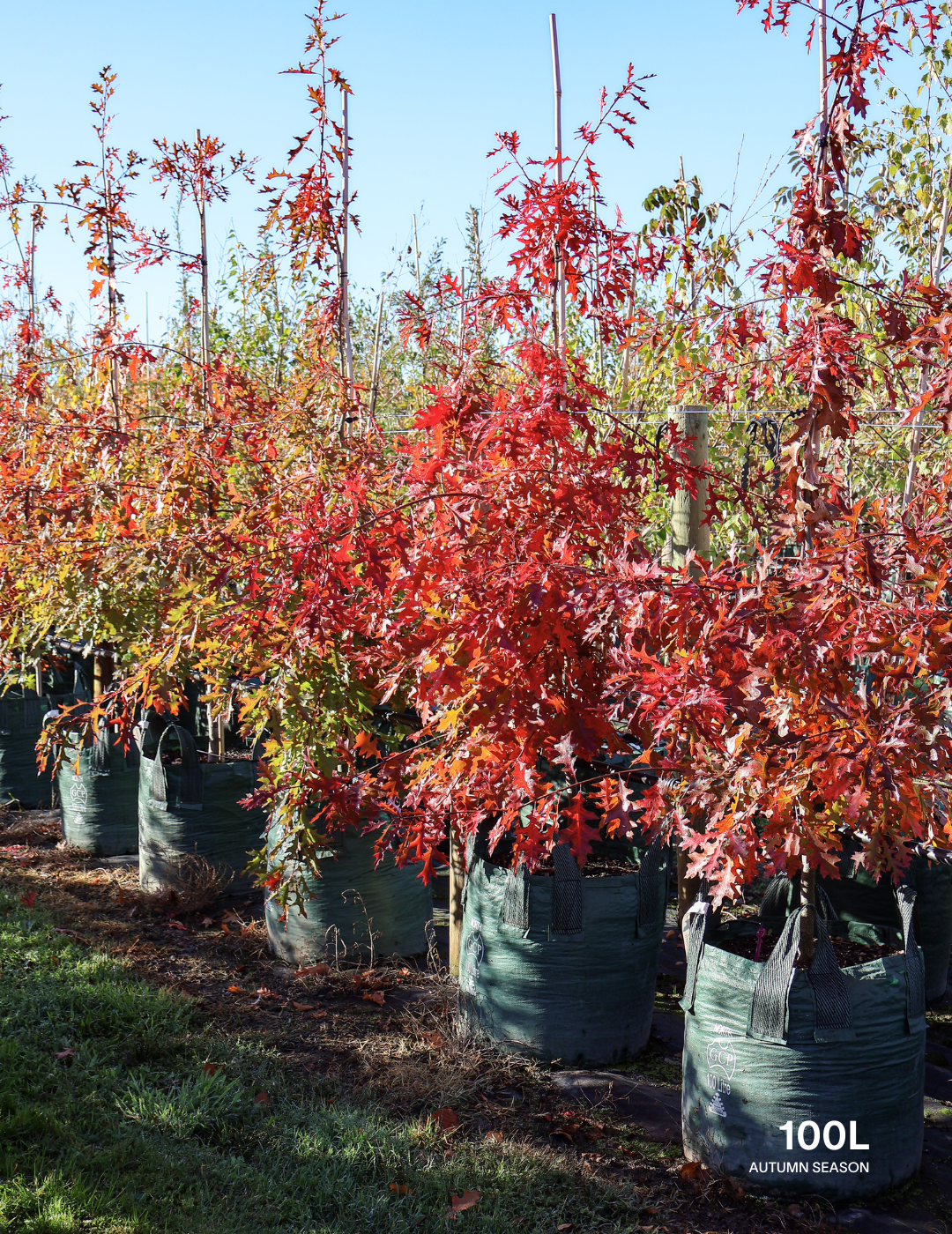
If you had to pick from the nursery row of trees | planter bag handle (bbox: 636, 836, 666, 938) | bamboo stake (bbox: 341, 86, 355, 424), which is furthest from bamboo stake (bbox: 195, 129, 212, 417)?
planter bag handle (bbox: 636, 836, 666, 938)

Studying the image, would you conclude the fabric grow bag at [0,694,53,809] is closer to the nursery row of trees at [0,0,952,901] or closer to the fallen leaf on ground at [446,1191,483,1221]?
the nursery row of trees at [0,0,952,901]

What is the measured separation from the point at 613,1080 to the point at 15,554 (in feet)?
11.7

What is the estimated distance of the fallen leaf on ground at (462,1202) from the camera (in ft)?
7.55

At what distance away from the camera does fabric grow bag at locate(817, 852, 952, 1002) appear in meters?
3.60

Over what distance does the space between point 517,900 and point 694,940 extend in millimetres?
580

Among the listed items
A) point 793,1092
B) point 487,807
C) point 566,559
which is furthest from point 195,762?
point 793,1092

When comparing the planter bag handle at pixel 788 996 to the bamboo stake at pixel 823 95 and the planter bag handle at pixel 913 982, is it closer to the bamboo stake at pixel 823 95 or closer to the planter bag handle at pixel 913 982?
the planter bag handle at pixel 913 982

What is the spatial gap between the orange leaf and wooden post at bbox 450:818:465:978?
0.84 meters

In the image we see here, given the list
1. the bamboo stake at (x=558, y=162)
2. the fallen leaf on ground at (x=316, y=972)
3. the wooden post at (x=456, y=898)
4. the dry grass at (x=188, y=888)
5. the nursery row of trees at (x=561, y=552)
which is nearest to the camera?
the nursery row of trees at (x=561, y=552)

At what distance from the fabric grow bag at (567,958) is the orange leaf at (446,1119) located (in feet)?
1.25

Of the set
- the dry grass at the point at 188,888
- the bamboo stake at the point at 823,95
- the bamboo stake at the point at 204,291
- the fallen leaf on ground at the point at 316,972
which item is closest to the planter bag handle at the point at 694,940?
the fallen leaf on ground at the point at 316,972

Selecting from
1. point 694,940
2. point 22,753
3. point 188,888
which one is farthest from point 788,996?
point 22,753

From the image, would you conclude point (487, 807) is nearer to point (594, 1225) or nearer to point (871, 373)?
point (594, 1225)

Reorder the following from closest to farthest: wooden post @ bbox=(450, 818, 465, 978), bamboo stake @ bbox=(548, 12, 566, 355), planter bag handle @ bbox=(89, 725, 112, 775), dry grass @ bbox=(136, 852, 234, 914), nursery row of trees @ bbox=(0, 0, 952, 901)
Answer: nursery row of trees @ bbox=(0, 0, 952, 901)
bamboo stake @ bbox=(548, 12, 566, 355)
wooden post @ bbox=(450, 818, 465, 978)
dry grass @ bbox=(136, 852, 234, 914)
planter bag handle @ bbox=(89, 725, 112, 775)
